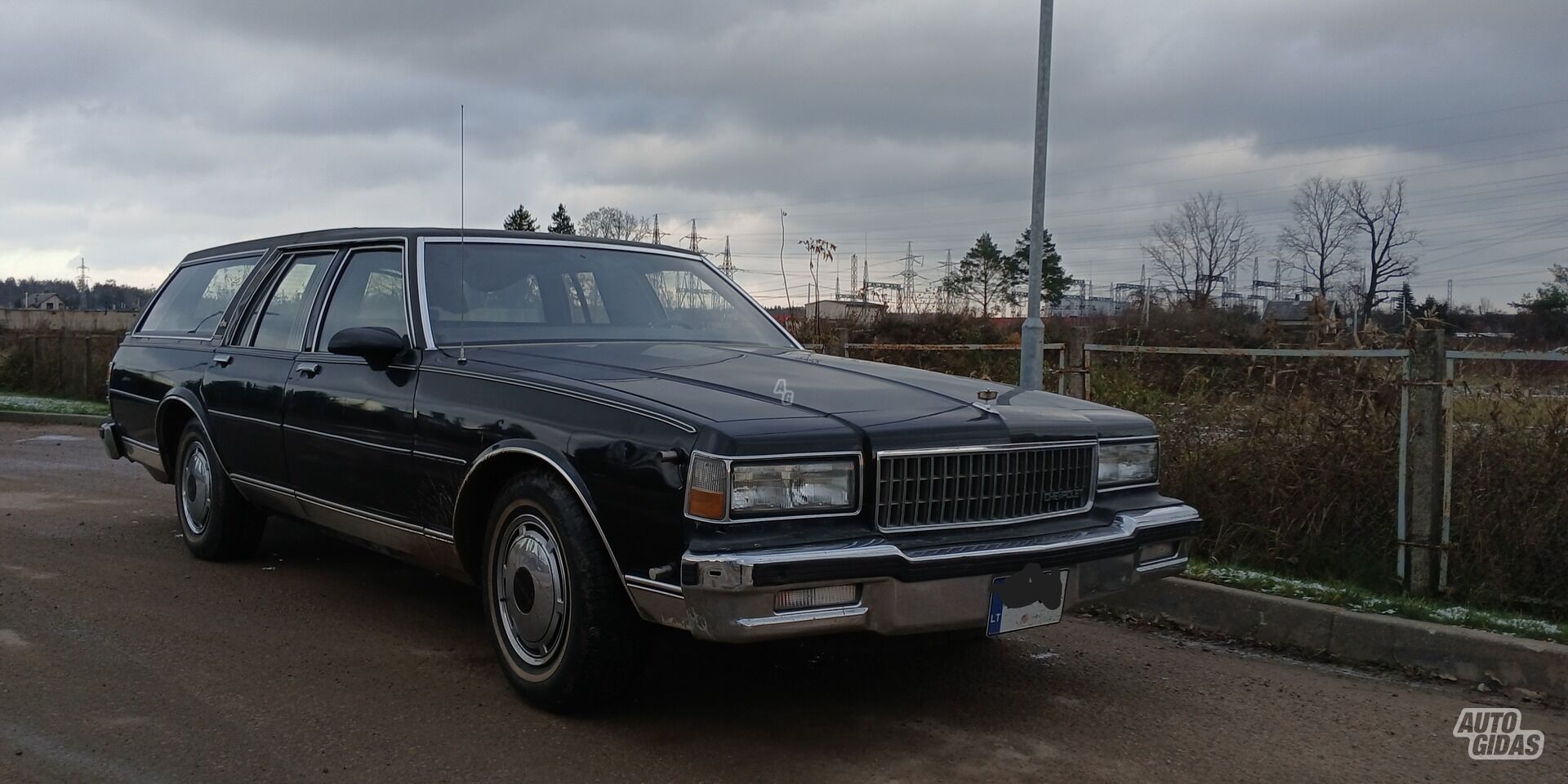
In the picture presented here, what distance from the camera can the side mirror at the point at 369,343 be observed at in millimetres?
4484

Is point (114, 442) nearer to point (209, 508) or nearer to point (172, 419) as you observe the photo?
point (172, 419)

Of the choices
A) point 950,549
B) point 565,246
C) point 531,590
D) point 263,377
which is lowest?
point 531,590

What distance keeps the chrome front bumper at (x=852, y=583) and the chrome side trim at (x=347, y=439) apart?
1433mm

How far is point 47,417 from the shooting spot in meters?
15.1

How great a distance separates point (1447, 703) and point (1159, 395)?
291 cm

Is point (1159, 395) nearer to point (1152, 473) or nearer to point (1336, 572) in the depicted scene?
point (1336, 572)

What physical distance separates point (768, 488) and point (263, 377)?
316 cm

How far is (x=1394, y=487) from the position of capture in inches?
233

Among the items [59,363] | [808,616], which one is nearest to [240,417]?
[808,616]

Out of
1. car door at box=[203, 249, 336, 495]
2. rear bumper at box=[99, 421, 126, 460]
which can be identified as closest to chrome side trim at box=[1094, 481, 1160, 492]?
car door at box=[203, 249, 336, 495]

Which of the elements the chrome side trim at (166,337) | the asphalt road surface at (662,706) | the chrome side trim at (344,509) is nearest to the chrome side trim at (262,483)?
the chrome side trim at (344,509)

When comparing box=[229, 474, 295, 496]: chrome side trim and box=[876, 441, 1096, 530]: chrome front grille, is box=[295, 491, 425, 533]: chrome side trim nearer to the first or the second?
box=[229, 474, 295, 496]: chrome side trim

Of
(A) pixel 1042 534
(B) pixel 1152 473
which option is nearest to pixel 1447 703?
(B) pixel 1152 473

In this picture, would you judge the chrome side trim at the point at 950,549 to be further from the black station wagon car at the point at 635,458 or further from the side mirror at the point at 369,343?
the side mirror at the point at 369,343
